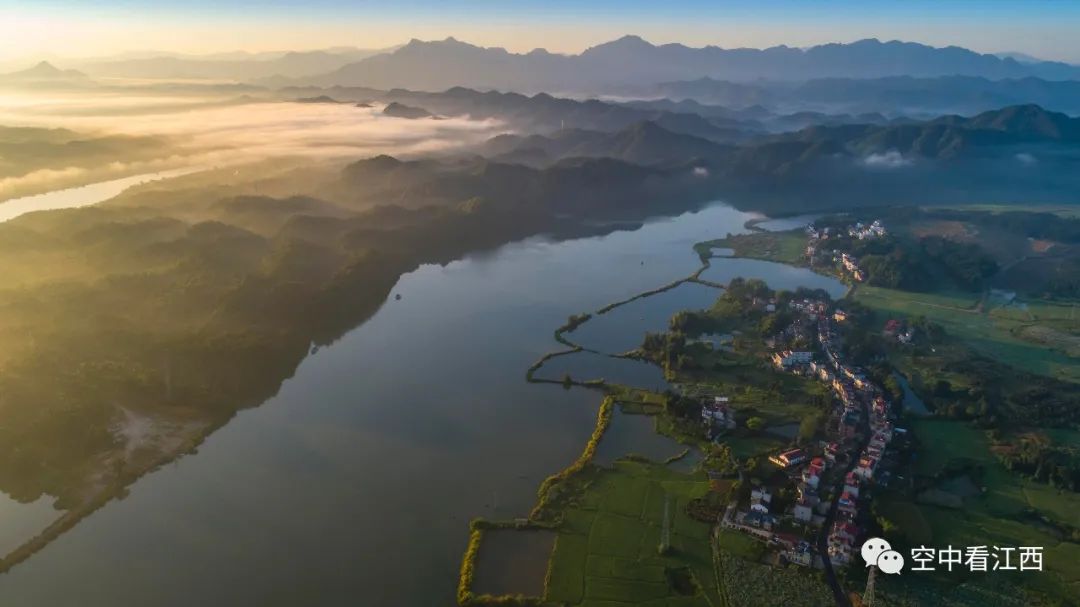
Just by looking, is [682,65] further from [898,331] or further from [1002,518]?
[1002,518]

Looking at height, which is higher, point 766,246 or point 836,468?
point 766,246

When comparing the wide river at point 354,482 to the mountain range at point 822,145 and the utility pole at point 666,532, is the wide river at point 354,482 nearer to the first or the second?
the utility pole at point 666,532

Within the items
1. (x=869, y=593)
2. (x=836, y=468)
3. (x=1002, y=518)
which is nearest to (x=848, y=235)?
(x=836, y=468)

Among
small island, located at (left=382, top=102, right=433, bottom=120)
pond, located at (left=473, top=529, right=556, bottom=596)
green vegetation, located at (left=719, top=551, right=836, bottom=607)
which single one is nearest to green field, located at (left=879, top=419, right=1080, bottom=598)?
green vegetation, located at (left=719, top=551, right=836, bottom=607)

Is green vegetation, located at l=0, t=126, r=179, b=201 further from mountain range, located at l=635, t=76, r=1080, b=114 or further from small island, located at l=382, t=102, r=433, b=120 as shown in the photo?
mountain range, located at l=635, t=76, r=1080, b=114

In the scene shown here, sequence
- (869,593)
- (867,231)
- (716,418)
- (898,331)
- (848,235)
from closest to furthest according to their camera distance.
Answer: (869,593), (716,418), (898,331), (848,235), (867,231)

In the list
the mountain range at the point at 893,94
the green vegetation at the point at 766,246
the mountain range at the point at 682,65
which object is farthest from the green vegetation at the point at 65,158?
the mountain range at the point at 893,94
